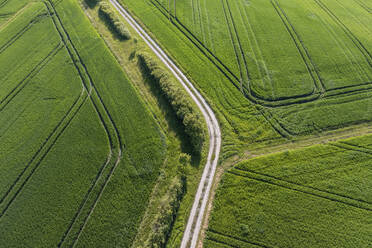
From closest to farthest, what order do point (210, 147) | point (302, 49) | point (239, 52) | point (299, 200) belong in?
point (299, 200) → point (210, 147) → point (239, 52) → point (302, 49)

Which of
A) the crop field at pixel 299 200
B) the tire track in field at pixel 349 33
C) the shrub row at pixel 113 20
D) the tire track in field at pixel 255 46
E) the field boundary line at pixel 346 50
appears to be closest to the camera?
the crop field at pixel 299 200

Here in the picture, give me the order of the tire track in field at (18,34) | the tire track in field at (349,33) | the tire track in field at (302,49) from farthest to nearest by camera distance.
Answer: the tire track in field at (18,34) → the tire track in field at (349,33) → the tire track in field at (302,49)

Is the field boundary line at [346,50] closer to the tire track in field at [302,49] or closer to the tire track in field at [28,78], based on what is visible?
the tire track in field at [302,49]

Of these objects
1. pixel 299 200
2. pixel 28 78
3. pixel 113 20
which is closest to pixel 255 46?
pixel 299 200

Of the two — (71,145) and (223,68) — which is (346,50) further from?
(71,145)

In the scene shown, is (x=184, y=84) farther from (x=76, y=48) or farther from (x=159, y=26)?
(x=76, y=48)

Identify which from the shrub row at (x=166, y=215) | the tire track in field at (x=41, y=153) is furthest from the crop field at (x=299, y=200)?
the tire track in field at (x=41, y=153)
